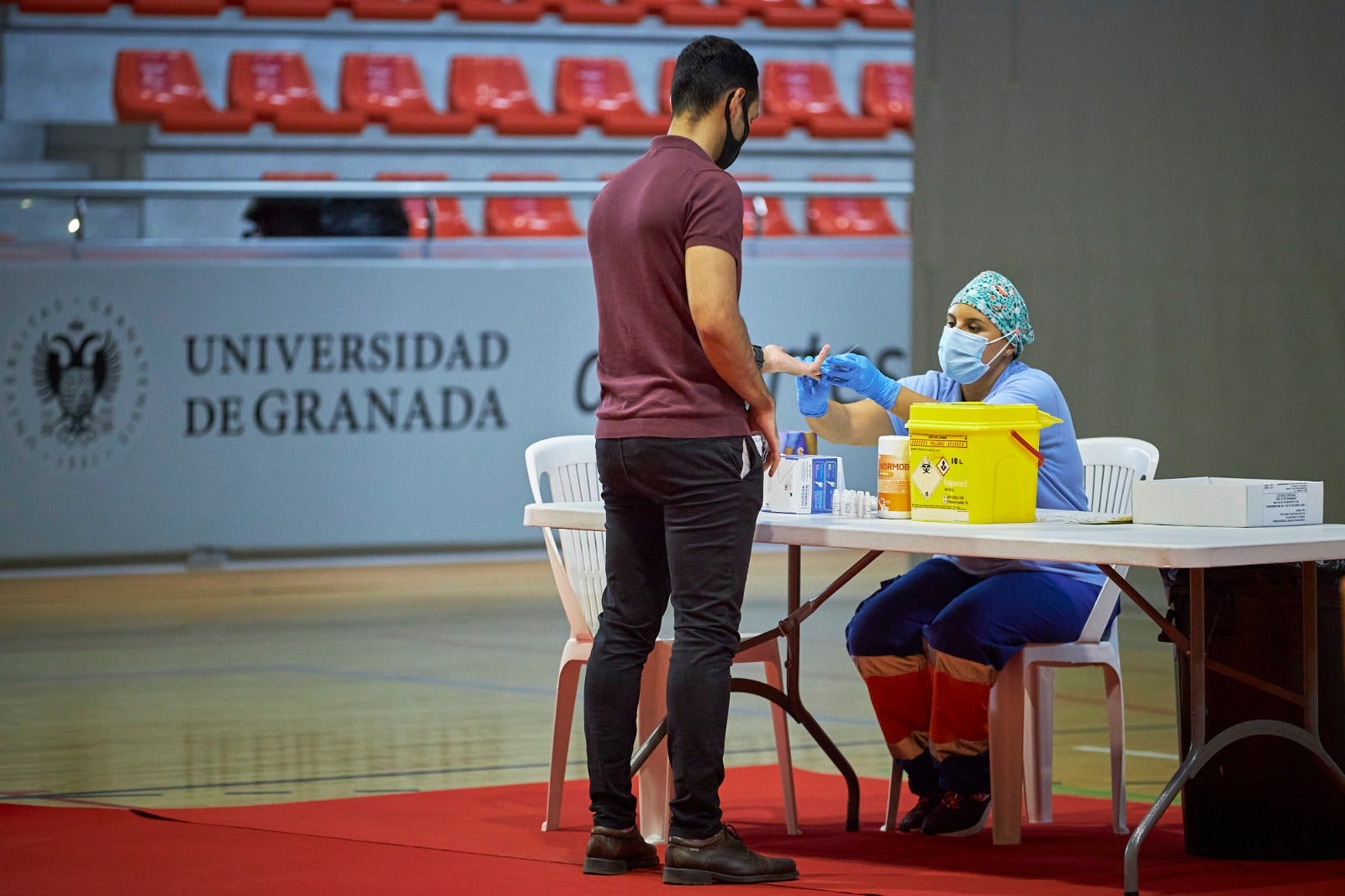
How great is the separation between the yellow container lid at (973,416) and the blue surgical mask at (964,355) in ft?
1.33

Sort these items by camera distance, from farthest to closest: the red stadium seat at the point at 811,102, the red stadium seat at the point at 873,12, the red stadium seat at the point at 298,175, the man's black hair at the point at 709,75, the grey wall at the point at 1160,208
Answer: the red stadium seat at the point at 873,12
the red stadium seat at the point at 811,102
the red stadium seat at the point at 298,175
the grey wall at the point at 1160,208
the man's black hair at the point at 709,75

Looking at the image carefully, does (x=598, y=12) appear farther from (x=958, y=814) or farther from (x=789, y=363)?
(x=958, y=814)

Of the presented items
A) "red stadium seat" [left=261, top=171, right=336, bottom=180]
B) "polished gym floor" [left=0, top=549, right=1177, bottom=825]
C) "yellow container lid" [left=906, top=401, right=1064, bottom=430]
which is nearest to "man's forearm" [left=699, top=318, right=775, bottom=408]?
"yellow container lid" [left=906, top=401, right=1064, bottom=430]

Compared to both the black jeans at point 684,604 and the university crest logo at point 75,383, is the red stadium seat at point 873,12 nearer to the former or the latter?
the university crest logo at point 75,383

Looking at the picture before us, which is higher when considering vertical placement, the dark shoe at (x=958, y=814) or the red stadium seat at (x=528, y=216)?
the red stadium seat at (x=528, y=216)

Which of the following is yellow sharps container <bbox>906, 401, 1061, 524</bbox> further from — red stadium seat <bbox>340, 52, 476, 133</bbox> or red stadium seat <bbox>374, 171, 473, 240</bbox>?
red stadium seat <bbox>340, 52, 476, 133</bbox>

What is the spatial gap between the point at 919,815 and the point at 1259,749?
0.74 meters

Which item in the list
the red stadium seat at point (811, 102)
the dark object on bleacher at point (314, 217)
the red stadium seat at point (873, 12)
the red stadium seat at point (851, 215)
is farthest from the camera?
the red stadium seat at point (873, 12)

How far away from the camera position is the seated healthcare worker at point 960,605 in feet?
12.6

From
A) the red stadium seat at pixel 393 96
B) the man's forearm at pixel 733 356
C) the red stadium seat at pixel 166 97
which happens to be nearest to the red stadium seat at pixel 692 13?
the red stadium seat at pixel 393 96

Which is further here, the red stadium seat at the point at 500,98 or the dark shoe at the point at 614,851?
the red stadium seat at the point at 500,98

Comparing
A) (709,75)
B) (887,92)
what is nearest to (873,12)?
(887,92)

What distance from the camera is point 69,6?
12.0 meters

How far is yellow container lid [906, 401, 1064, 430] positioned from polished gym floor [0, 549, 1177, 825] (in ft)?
4.13
